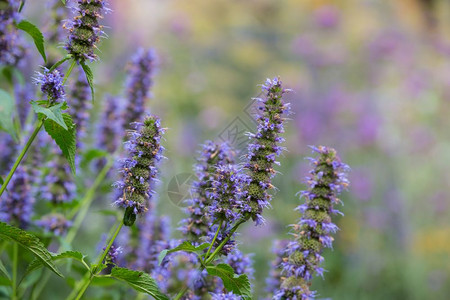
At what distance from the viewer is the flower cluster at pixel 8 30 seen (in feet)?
9.78

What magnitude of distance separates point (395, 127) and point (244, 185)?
336 inches

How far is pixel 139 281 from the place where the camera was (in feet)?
7.34

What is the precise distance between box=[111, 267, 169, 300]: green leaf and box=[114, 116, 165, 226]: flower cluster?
206mm

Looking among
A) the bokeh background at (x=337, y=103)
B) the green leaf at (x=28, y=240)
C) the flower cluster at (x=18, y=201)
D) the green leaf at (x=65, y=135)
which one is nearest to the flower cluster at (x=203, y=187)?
the green leaf at (x=65, y=135)

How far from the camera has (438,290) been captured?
849 cm

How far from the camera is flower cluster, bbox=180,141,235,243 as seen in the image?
8.87 feet

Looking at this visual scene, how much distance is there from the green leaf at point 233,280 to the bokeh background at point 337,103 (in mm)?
4539

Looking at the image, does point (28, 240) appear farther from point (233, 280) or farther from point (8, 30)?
point (8, 30)

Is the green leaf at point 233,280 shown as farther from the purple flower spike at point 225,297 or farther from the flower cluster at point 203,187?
the flower cluster at point 203,187

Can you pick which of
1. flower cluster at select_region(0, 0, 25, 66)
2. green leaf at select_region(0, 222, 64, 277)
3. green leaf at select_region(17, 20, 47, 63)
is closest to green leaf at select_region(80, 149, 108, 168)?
flower cluster at select_region(0, 0, 25, 66)

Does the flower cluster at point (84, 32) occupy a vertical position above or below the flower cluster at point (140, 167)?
above

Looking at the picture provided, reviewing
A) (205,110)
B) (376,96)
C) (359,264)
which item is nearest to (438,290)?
(359,264)

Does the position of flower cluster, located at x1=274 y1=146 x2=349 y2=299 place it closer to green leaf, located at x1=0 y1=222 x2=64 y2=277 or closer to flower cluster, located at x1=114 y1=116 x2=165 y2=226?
flower cluster, located at x1=114 y1=116 x2=165 y2=226

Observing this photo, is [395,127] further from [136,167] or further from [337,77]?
[136,167]
